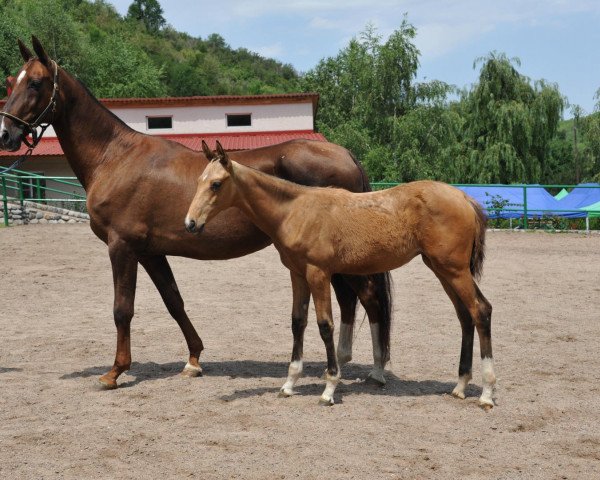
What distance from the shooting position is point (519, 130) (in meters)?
33.6

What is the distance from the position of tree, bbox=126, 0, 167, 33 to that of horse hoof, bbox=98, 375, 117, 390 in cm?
10806

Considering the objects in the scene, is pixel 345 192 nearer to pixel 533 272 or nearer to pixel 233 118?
pixel 533 272

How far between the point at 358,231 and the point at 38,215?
58.0 feet

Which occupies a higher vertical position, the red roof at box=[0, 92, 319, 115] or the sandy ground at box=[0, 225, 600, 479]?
the red roof at box=[0, 92, 319, 115]

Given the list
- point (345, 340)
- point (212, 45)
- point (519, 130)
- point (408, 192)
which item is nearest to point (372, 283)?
point (345, 340)

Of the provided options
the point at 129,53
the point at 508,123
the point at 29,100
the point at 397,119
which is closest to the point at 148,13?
the point at 129,53

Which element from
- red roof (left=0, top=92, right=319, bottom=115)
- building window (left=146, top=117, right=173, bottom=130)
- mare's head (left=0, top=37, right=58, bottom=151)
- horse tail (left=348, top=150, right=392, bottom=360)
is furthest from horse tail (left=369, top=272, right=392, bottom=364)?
building window (left=146, top=117, right=173, bottom=130)

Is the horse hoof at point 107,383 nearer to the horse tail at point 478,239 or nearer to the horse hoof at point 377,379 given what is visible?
the horse hoof at point 377,379

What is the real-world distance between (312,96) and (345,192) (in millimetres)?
28208

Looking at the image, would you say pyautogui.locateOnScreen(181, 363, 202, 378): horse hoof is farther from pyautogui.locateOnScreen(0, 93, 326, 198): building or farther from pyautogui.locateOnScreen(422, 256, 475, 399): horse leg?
pyautogui.locateOnScreen(0, 93, 326, 198): building

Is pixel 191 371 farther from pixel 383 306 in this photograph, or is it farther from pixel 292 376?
pixel 383 306

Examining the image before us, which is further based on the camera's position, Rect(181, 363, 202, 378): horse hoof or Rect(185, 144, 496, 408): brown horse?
Rect(181, 363, 202, 378): horse hoof

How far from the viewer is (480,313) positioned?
5.16 m

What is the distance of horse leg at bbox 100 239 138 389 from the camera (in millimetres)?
5820
